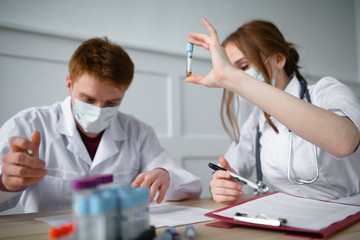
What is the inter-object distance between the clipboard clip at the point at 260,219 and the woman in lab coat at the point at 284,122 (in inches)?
9.6

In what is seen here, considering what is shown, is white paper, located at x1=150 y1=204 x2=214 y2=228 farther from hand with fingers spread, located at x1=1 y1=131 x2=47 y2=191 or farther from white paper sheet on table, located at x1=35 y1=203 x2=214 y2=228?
hand with fingers spread, located at x1=1 y1=131 x2=47 y2=191

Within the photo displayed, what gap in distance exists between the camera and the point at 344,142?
75 cm

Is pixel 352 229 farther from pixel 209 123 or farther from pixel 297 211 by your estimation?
pixel 209 123

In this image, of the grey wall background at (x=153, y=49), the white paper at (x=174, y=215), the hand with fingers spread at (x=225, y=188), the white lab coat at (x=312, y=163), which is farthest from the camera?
the grey wall background at (x=153, y=49)

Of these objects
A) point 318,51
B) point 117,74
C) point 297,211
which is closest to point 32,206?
point 117,74

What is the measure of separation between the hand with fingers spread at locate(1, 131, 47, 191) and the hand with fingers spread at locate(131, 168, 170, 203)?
0.29 meters

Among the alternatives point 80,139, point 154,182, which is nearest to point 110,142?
point 80,139

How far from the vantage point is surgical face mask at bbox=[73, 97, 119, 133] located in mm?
1171

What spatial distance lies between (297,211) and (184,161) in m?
1.34

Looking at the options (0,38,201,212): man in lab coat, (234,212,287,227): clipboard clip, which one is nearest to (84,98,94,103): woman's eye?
(0,38,201,212): man in lab coat

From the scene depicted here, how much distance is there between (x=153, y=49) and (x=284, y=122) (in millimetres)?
1307

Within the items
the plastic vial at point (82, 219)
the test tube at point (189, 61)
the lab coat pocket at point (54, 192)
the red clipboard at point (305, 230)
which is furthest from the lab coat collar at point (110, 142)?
the plastic vial at point (82, 219)

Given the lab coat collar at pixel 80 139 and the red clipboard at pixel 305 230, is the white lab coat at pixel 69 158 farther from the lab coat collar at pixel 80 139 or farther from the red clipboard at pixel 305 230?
the red clipboard at pixel 305 230

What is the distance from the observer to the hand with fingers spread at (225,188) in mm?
1004
